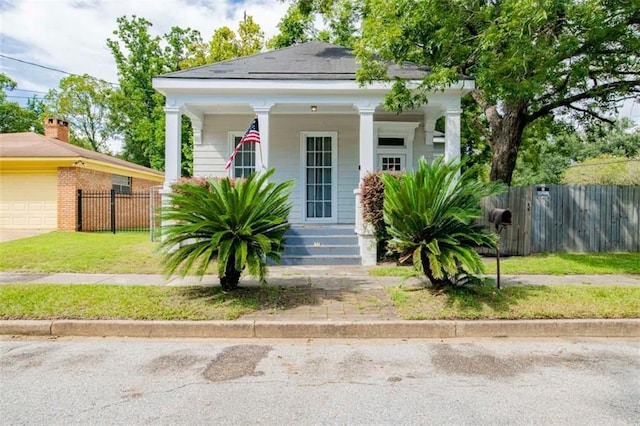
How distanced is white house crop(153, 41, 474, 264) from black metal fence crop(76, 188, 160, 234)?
3.94m

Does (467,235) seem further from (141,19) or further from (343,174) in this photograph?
(141,19)

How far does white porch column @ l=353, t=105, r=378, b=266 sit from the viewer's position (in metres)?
8.66

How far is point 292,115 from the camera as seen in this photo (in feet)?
38.4

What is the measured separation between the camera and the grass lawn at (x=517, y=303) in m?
5.07

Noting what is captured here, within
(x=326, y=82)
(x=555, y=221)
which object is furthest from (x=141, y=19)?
(x=555, y=221)

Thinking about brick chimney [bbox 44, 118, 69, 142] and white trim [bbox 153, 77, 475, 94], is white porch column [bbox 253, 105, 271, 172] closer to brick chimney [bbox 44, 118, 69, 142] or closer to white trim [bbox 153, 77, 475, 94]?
white trim [bbox 153, 77, 475, 94]

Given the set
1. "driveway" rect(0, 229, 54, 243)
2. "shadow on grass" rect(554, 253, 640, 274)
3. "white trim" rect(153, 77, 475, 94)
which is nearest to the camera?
"shadow on grass" rect(554, 253, 640, 274)

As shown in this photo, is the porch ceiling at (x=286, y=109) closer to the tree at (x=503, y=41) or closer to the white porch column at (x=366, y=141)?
the white porch column at (x=366, y=141)

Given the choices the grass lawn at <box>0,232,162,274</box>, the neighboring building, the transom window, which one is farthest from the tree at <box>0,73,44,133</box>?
the transom window

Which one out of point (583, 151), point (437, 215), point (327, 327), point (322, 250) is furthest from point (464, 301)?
point (583, 151)

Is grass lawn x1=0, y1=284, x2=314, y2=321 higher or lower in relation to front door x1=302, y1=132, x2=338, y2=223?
lower

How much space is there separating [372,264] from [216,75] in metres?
5.97

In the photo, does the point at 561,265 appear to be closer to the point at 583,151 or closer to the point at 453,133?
the point at 453,133

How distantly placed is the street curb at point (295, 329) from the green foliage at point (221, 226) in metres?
Result: 0.80
